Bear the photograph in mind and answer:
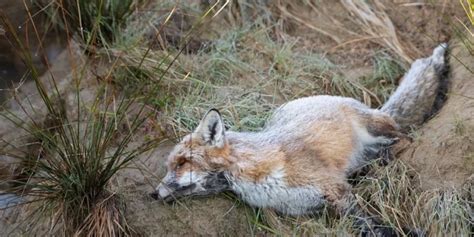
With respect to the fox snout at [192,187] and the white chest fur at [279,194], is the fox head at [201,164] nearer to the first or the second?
the fox snout at [192,187]

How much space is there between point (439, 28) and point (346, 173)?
2357mm

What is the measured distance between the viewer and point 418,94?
6211 millimetres

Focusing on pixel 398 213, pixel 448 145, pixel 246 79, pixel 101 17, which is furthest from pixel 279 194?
pixel 101 17

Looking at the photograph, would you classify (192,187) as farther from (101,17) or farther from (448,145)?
(101,17)

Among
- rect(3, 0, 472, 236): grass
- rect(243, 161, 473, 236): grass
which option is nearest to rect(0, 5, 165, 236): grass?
rect(3, 0, 472, 236): grass

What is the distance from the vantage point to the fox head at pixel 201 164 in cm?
529

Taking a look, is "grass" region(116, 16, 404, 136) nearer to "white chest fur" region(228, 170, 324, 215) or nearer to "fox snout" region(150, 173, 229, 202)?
"fox snout" region(150, 173, 229, 202)

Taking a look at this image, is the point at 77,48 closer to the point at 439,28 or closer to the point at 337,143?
the point at 337,143

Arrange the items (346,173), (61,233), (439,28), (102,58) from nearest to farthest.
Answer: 1. (61,233)
2. (346,173)
3. (102,58)
4. (439,28)

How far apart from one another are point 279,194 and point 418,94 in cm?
164

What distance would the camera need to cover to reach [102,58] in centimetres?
670

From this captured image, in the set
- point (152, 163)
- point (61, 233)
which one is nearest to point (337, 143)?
point (152, 163)

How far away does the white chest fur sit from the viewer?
5285 millimetres

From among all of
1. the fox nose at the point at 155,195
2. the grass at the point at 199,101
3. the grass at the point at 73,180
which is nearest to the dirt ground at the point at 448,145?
the grass at the point at 199,101
